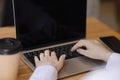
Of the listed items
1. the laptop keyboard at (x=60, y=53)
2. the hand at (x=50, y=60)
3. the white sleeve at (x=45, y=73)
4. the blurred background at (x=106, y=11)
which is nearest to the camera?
the white sleeve at (x=45, y=73)

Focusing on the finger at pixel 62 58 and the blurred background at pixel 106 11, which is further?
the blurred background at pixel 106 11

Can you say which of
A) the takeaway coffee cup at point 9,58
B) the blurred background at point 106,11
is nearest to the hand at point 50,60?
the takeaway coffee cup at point 9,58

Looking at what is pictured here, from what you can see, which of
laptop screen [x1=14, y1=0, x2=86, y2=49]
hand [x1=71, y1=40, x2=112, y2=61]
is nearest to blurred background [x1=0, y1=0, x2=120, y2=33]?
laptop screen [x1=14, y1=0, x2=86, y2=49]

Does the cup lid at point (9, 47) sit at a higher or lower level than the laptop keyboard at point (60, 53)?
higher

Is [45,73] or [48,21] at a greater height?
[48,21]

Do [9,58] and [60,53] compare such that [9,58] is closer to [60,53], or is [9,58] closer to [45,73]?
[45,73]

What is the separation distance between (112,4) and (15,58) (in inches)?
134

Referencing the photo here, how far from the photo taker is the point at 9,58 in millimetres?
873

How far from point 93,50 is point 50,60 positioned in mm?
228

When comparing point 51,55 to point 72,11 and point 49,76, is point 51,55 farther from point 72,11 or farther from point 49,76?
point 72,11

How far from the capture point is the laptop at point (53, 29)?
3.44 ft

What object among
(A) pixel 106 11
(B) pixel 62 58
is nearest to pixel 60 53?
(B) pixel 62 58

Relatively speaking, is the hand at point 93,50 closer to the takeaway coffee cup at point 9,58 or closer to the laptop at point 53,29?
the laptop at point 53,29

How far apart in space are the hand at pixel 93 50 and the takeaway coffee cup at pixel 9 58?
1.08ft
